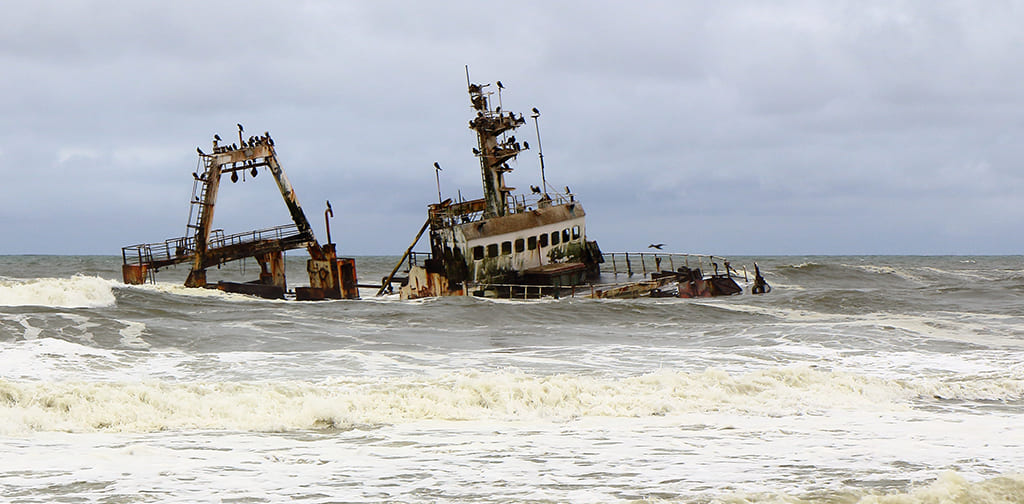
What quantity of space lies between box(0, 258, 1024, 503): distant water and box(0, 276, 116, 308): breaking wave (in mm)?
3888

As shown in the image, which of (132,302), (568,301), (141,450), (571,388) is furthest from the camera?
(568,301)

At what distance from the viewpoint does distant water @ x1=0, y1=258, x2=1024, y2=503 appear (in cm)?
705

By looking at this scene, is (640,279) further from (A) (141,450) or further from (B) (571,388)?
(A) (141,450)

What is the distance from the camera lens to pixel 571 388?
11.5 metres

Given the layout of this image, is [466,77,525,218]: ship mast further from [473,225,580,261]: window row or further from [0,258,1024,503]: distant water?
[0,258,1024,503]: distant water

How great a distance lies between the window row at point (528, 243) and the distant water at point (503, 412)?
782 centimetres

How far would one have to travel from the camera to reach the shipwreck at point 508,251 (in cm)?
2817

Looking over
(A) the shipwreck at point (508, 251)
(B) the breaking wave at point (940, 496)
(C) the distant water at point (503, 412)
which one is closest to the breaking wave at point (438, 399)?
(C) the distant water at point (503, 412)

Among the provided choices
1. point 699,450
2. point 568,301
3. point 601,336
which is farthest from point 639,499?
point 568,301

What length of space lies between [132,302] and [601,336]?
13398mm

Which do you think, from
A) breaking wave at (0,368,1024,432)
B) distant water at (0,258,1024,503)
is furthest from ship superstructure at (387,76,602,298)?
breaking wave at (0,368,1024,432)

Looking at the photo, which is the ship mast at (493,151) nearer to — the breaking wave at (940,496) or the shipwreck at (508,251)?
the shipwreck at (508,251)

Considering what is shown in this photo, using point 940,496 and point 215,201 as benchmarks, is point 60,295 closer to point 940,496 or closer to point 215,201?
point 215,201

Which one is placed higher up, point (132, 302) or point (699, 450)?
point (132, 302)
